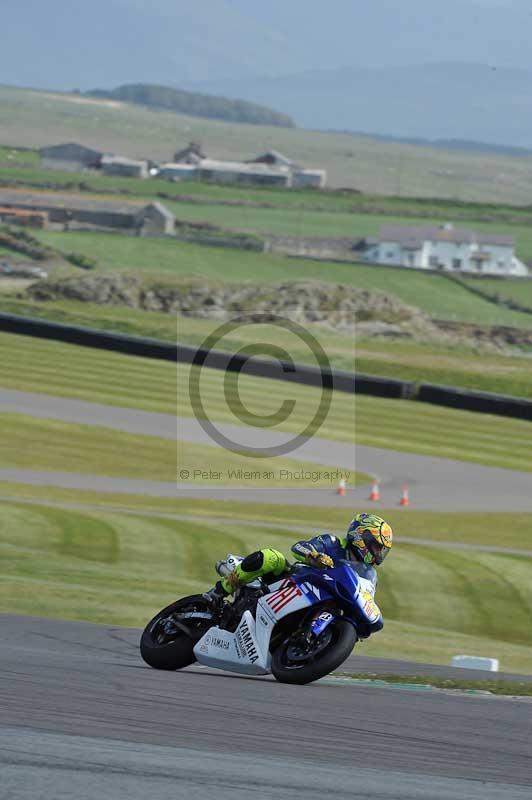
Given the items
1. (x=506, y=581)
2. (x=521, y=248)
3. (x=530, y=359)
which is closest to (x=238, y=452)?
(x=506, y=581)

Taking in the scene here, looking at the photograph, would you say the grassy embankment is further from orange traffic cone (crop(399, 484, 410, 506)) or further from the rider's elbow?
the rider's elbow

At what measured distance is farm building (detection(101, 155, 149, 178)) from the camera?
601 feet

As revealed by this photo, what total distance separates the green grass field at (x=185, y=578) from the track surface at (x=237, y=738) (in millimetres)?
7006

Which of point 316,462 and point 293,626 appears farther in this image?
point 316,462

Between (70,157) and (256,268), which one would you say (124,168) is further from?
(256,268)

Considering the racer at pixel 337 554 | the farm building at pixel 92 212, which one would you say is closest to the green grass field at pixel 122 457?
the racer at pixel 337 554

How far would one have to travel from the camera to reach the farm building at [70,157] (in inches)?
7293

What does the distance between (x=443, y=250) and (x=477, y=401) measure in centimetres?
9223

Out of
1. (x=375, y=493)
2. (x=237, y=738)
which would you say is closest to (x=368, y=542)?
(x=237, y=738)

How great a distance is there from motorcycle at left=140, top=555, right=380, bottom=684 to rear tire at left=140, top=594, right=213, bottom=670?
0.8 inches

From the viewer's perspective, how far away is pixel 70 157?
188 meters

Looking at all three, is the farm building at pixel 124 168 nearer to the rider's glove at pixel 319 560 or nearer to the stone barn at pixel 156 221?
the stone barn at pixel 156 221

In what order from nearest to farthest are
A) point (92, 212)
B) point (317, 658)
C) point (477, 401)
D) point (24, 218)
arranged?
point (317, 658), point (477, 401), point (24, 218), point (92, 212)

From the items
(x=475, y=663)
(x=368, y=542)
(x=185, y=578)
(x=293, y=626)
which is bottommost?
(x=185, y=578)
